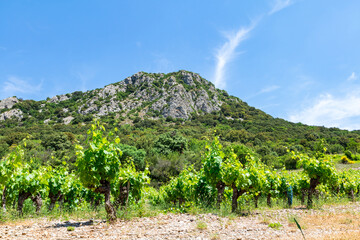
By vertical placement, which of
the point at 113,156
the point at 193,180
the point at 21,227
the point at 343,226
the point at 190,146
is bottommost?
the point at 21,227

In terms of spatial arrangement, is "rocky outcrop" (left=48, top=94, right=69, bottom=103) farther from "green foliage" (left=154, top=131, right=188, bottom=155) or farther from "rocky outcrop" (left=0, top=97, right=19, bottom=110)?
"green foliage" (left=154, top=131, right=188, bottom=155)

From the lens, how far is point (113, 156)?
6895 millimetres

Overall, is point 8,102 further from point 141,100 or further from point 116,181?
point 116,181

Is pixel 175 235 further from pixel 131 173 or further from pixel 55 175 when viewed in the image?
pixel 55 175

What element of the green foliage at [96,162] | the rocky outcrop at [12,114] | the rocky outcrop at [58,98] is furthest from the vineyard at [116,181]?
the rocky outcrop at [58,98]

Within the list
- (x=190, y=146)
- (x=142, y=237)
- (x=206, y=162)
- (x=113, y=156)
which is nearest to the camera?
(x=142, y=237)

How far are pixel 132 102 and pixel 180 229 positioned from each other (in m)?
87.1

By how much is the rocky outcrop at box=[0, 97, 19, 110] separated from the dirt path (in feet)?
328

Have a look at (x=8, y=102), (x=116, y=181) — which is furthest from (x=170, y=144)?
(x=8, y=102)

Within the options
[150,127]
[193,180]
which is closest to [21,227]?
[193,180]

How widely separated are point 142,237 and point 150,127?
6450cm

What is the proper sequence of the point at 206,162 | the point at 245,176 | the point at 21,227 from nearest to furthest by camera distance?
the point at 21,227 → the point at 245,176 → the point at 206,162

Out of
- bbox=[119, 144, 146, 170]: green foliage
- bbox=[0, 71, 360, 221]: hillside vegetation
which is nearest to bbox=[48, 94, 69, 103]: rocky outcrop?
bbox=[0, 71, 360, 221]: hillside vegetation

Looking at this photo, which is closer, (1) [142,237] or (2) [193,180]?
(1) [142,237]
